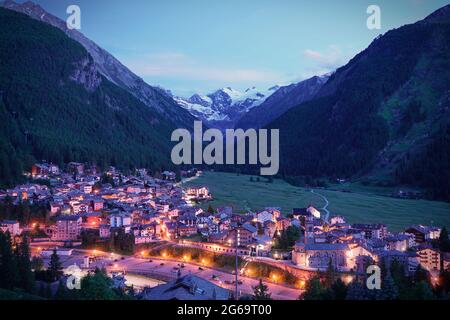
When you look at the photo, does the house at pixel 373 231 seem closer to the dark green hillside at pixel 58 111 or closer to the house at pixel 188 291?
the house at pixel 188 291

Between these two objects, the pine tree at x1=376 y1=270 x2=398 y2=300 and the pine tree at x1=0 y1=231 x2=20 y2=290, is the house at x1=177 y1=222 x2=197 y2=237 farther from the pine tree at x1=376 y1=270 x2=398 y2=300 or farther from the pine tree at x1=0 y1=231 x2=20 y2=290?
the pine tree at x1=376 y1=270 x2=398 y2=300

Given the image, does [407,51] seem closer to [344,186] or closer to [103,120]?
[344,186]

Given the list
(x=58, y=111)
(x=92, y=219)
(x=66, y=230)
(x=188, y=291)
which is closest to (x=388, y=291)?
(x=188, y=291)

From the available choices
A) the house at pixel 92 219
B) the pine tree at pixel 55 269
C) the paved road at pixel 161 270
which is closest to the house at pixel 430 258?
the paved road at pixel 161 270

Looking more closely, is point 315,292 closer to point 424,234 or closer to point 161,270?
point 161,270

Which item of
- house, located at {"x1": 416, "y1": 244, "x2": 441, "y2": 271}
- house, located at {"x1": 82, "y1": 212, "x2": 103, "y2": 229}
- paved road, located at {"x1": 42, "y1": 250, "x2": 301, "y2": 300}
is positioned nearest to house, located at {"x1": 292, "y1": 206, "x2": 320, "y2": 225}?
house, located at {"x1": 416, "y1": 244, "x2": 441, "y2": 271}

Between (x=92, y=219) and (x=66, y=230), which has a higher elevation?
(x=92, y=219)
